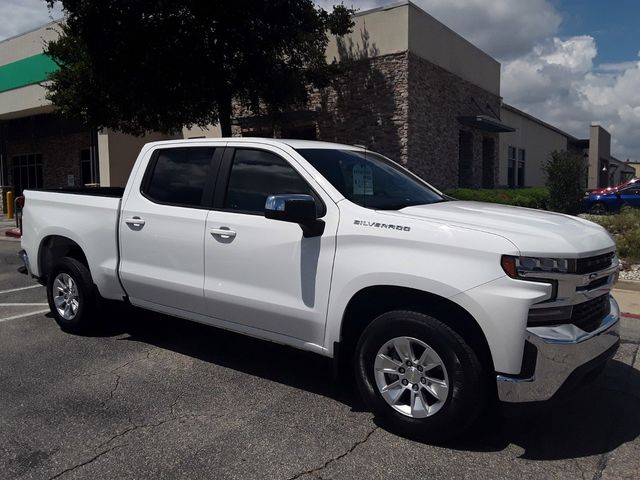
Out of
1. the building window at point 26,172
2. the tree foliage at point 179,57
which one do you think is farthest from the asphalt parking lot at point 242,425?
the building window at point 26,172

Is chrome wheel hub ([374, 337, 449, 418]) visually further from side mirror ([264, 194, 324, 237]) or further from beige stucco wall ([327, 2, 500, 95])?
beige stucco wall ([327, 2, 500, 95])

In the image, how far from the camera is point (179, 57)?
1466 cm

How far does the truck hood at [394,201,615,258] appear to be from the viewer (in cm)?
346

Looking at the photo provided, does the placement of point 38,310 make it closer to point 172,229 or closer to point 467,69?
point 172,229

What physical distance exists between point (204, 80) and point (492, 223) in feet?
42.0

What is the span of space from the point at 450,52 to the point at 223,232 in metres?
19.7

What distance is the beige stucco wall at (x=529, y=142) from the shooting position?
1160 inches

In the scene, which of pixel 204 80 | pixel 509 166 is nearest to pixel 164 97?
pixel 204 80

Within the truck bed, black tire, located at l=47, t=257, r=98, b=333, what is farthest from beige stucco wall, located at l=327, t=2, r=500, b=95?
black tire, located at l=47, t=257, r=98, b=333

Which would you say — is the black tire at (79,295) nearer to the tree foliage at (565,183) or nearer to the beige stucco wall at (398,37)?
the tree foliage at (565,183)

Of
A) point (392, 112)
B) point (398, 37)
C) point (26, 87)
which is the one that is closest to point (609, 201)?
point (392, 112)

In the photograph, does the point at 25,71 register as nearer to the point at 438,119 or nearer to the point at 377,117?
the point at 377,117

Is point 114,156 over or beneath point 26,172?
over

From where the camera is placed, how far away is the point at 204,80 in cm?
1521
